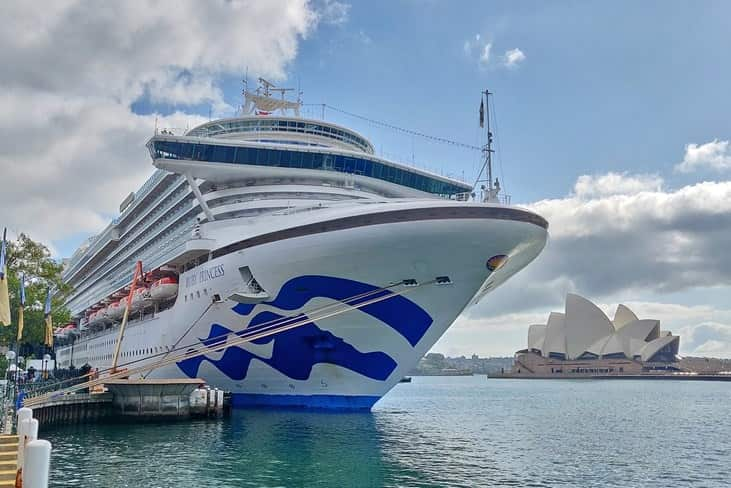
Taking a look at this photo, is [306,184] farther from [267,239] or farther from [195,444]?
[195,444]

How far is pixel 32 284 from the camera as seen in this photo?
34562 mm

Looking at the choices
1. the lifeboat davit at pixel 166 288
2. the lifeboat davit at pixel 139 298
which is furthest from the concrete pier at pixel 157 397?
the lifeboat davit at pixel 139 298

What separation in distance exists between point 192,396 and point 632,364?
115 m

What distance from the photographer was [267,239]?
72.0 feet

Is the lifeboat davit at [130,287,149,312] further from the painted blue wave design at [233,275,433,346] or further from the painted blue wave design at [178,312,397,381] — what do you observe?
the painted blue wave design at [233,275,433,346]

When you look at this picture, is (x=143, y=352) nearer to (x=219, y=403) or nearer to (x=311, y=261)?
A: (x=219, y=403)

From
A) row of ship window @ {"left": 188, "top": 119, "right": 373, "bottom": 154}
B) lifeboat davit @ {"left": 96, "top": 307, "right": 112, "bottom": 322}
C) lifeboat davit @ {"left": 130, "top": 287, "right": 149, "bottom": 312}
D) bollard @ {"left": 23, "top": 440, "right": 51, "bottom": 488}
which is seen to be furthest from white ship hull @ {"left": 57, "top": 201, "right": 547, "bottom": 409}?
bollard @ {"left": 23, "top": 440, "right": 51, "bottom": 488}

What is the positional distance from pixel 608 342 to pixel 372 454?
117137 mm

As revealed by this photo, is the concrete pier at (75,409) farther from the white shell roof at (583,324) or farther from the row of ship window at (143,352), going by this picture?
the white shell roof at (583,324)

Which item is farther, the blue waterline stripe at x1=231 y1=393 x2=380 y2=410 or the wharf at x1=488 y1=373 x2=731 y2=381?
the wharf at x1=488 y1=373 x2=731 y2=381

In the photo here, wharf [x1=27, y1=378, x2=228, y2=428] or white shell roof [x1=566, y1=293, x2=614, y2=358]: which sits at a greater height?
white shell roof [x1=566, y1=293, x2=614, y2=358]

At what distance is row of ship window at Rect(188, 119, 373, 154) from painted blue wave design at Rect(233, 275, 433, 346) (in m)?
10.2

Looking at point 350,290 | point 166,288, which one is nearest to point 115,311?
point 166,288

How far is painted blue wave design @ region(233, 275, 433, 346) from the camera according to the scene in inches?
842
